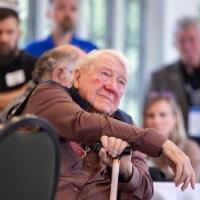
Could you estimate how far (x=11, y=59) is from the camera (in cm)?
438

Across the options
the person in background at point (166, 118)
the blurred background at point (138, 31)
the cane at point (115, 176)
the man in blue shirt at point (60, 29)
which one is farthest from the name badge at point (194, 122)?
the cane at point (115, 176)

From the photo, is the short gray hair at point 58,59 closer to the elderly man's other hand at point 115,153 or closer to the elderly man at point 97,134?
the elderly man at point 97,134

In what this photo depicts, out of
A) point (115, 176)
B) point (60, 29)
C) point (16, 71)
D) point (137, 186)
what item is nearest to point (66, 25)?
point (60, 29)

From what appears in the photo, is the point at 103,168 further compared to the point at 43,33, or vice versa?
the point at 43,33

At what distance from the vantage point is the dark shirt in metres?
4.22

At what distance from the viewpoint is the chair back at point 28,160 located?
5.84 ft

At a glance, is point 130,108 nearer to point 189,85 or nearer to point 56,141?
point 189,85

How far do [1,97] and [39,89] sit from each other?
5.26 feet

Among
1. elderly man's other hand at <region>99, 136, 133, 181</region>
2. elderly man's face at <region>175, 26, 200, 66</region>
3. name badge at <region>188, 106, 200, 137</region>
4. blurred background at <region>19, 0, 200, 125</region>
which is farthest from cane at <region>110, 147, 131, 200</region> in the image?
blurred background at <region>19, 0, 200, 125</region>

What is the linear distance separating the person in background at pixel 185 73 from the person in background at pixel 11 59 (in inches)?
63.6

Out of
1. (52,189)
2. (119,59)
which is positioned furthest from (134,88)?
(52,189)

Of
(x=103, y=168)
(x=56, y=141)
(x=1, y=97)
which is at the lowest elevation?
(x=1, y=97)

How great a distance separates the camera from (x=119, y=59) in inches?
103

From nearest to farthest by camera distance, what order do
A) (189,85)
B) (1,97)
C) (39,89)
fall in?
(39,89) → (1,97) → (189,85)
